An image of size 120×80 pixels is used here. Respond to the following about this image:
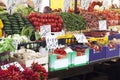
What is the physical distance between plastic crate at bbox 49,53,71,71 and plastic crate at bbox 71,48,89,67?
0.20 feet

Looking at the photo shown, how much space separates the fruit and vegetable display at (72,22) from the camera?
13.7ft

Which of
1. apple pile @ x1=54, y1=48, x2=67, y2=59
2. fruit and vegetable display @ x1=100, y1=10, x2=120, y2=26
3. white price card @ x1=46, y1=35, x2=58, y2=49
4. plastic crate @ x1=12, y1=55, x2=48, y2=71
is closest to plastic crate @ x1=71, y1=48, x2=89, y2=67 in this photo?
apple pile @ x1=54, y1=48, x2=67, y2=59

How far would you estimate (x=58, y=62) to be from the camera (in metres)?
2.74

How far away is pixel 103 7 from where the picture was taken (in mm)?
5625

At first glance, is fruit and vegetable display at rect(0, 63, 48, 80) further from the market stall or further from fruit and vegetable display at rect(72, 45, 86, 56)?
fruit and vegetable display at rect(72, 45, 86, 56)

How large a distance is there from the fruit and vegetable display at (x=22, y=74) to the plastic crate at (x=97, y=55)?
96cm

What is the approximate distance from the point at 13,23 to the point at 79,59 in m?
1.20

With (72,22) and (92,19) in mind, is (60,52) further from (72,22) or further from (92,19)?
(92,19)

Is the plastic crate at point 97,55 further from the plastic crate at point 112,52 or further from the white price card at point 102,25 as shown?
the white price card at point 102,25

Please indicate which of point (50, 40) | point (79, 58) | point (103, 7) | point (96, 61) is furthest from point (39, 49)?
point (103, 7)

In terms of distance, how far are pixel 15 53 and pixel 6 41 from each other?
0.32 m

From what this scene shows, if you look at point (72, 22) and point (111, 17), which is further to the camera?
point (111, 17)

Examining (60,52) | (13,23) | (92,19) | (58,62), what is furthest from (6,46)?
(92,19)

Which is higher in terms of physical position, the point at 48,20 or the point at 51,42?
the point at 48,20
